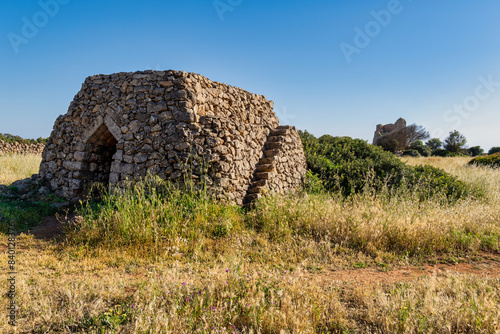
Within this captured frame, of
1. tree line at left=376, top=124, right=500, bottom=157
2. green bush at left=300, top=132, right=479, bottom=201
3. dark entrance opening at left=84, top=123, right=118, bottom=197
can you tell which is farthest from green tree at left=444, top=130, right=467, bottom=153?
dark entrance opening at left=84, top=123, right=118, bottom=197

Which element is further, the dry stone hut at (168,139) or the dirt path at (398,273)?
the dry stone hut at (168,139)

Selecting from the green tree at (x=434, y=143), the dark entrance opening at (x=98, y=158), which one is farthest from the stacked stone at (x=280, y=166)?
the green tree at (x=434, y=143)

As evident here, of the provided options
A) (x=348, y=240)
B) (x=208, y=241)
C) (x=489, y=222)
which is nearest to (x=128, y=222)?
(x=208, y=241)

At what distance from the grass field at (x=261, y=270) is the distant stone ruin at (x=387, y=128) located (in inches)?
1063

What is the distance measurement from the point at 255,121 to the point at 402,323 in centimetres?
719

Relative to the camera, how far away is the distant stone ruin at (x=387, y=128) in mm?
32075

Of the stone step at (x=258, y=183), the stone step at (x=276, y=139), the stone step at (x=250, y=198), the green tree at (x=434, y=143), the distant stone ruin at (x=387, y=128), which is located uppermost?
the distant stone ruin at (x=387, y=128)

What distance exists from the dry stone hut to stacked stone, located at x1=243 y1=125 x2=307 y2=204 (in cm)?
3

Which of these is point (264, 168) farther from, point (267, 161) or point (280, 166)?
point (280, 166)

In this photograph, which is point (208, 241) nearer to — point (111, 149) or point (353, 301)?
point (353, 301)

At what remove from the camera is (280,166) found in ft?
28.3

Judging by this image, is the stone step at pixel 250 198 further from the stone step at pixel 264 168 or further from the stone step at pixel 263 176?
the stone step at pixel 264 168

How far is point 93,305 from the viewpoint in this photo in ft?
10.3

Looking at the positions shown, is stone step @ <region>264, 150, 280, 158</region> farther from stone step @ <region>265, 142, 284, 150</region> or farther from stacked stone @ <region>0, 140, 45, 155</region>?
stacked stone @ <region>0, 140, 45, 155</region>
